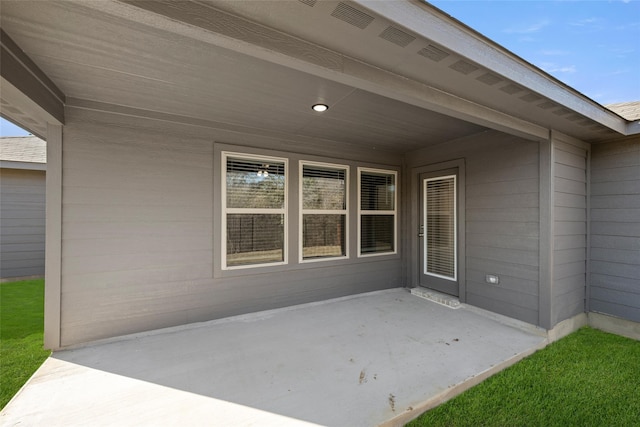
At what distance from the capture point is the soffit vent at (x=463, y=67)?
1916 millimetres

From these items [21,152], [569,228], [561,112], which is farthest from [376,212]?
[21,152]

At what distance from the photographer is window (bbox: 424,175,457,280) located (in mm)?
4367

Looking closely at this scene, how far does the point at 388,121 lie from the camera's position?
11.3ft

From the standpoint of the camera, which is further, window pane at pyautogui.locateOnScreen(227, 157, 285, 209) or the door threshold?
the door threshold

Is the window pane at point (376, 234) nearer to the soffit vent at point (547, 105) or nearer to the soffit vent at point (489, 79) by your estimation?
the soffit vent at point (547, 105)

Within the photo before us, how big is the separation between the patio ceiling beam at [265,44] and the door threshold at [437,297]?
116 inches

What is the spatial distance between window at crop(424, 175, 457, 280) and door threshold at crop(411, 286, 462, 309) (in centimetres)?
29

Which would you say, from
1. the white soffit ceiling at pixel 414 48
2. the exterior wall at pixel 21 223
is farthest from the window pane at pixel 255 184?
the exterior wall at pixel 21 223

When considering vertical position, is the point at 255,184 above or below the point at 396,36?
below

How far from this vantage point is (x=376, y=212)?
4.89 m

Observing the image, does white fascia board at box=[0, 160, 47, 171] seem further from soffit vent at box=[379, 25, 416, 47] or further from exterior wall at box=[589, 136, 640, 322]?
exterior wall at box=[589, 136, 640, 322]

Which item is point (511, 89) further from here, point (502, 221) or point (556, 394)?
point (556, 394)

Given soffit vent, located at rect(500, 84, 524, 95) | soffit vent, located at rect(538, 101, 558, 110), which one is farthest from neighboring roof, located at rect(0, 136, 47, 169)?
soffit vent, located at rect(538, 101, 558, 110)

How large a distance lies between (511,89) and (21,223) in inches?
349
